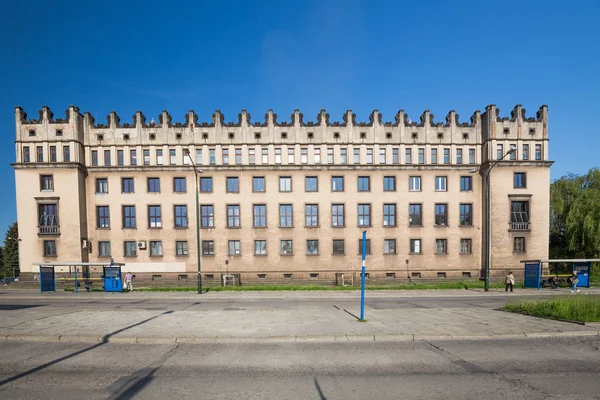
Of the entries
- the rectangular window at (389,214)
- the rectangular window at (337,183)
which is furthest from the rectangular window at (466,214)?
the rectangular window at (337,183)

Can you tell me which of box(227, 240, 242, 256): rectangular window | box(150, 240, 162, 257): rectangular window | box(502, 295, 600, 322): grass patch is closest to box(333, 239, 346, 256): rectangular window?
box(227, 240, 242, 256): rectangular window

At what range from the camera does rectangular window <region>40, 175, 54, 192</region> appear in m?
28.2

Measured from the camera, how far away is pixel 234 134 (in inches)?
1152

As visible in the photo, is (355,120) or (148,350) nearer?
(148,350)

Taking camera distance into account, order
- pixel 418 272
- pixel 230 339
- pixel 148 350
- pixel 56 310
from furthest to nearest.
Result: pixel 418 272 < pixel 56 310 < pixel 230 339 < pixel 148 350

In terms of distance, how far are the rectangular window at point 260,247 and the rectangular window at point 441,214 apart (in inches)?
762

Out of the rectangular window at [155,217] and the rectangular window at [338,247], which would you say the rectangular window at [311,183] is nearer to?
the rectangular window at [338,247]

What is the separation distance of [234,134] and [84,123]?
16.6 metres

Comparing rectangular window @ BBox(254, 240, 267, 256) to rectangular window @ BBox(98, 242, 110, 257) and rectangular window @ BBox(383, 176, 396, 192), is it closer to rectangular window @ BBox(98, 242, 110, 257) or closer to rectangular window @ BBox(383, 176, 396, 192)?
rectangular window @ BBox(383, 176, 396, 192)

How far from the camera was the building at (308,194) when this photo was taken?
94.5ft

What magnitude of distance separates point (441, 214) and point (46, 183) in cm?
4335

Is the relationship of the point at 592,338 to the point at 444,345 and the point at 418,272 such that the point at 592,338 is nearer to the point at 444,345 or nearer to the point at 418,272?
the point at 444,345

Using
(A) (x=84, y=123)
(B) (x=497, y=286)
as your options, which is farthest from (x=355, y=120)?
(A) (x=84, y=123)

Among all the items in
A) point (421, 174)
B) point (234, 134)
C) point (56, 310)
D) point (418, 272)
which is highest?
point (234, 134)
